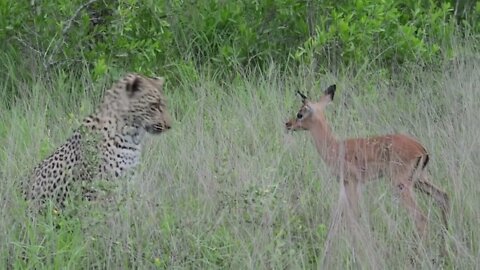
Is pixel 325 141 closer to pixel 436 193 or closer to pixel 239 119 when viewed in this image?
pixel 436 193

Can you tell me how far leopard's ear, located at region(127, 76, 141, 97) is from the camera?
621 cm

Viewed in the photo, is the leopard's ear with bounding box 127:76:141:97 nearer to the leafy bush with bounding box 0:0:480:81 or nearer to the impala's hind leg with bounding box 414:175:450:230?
Result: the impala's hind leg with bounding box 414:175:450:230

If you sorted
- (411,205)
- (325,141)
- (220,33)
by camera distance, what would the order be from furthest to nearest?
(220,33) < (325,141) < (411,205)

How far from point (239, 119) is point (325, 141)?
0.95 metres

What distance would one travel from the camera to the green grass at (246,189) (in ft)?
17.0

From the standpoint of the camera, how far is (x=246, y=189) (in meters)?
5.47

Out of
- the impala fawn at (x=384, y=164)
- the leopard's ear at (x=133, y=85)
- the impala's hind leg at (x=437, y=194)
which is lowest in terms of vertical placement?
the impala's hind leg at (x=437, y=194)

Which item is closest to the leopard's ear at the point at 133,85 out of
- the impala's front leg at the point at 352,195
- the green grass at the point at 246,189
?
the green grass at the point at 246,189

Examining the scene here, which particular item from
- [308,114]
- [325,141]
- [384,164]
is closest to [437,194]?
[384,164]

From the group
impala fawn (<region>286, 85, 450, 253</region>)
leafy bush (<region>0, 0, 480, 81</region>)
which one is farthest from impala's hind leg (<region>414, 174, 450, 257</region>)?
leafy bush (<region>0, 0, 480, 81</region>)

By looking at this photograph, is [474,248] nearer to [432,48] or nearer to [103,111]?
[103,111]

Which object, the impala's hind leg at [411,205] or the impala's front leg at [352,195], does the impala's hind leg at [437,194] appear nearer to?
the impala's hind leg at [411,205]

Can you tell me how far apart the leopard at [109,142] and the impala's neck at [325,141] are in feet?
2.86

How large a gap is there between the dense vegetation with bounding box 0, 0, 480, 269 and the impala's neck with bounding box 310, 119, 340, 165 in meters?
0.10
